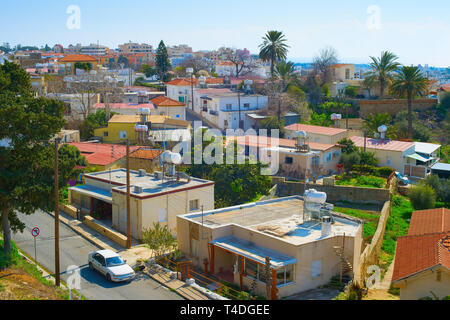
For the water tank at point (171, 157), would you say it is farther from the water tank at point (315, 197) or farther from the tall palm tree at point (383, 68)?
the tall palm tree at point (383, 68)

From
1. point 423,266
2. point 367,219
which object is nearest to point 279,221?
point 423,266

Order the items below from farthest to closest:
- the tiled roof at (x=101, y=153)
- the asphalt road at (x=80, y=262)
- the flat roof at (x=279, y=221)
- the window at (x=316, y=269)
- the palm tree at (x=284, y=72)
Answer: the palm tree at (x=284, y=72) → the tiled roof at (x=101, y=153) → the flat roof at (x=279, y=221) → the window at (x=316, y=269) → the asphalt road at (x=80, y=262)

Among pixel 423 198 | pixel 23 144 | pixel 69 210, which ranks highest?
pixel 23 144

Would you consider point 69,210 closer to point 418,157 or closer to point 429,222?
point 429,222

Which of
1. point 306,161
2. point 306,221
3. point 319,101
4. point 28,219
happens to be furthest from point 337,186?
point 319,101

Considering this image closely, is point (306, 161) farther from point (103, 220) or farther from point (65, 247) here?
point (65, 247)

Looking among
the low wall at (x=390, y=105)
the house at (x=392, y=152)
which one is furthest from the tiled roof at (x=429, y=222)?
the low wall at (x=390, y=105)

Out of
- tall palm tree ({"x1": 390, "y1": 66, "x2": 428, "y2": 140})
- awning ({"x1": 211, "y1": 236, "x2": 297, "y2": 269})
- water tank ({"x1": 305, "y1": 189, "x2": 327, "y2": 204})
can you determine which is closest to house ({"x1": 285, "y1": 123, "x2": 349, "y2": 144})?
tall palm tree ({"x1": 390, "y1": 66, "x2": 428, "y2": 140})
